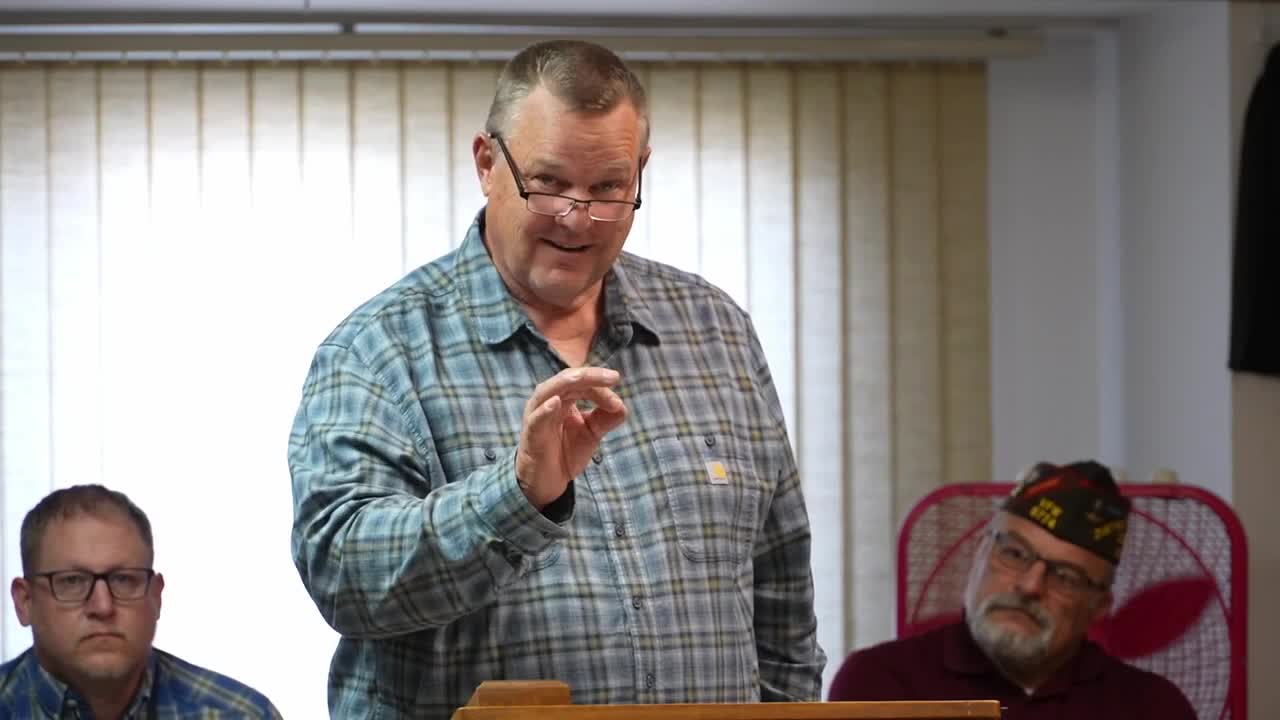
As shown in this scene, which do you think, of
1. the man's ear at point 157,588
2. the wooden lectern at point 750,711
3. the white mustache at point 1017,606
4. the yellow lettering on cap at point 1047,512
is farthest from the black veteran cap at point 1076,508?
the wooden lectern at point 750,711

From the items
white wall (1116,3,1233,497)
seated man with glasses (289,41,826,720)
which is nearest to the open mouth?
seated man with glasses (289,41,826,720)

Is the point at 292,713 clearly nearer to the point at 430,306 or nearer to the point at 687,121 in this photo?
the point at 687,121

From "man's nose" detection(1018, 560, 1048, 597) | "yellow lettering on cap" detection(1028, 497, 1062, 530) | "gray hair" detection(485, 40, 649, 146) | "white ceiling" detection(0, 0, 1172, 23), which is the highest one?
"white ceiling" detection(0, 0, 1172, 23)

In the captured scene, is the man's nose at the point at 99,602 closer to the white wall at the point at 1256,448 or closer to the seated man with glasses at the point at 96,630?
the seated man with glasses at the point at 96,630

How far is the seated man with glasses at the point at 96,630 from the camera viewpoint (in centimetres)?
234

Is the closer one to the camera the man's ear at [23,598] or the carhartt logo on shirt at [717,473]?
the carhartt logo on shirt at [717,473]

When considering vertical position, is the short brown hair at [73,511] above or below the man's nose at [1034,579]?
above

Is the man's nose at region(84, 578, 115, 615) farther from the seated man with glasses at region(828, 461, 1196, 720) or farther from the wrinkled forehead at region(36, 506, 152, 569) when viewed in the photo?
the seated man with glasses at region(828, 461, 1196, 720)

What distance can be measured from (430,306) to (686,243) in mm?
2899

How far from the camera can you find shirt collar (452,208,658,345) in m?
1.55

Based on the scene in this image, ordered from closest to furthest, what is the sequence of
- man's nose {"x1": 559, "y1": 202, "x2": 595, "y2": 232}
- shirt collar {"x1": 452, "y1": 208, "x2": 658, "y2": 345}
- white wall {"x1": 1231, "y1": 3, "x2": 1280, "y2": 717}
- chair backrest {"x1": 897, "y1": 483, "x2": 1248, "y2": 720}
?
man's nose {"x1": 559, "y1": 202, "x2": 595, "y2": 232}
shirt collar {"x1": 452, "y1": 208, "x2": 658, "y2": 345}
chair backrest {"x1": 897, "y1": 483, "x2": 1248, "y2": 720}
white wall {"x1": 1231, "y1": 3, "x2": 1280, "y2": 717}

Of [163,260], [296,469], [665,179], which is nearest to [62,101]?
[163,260]

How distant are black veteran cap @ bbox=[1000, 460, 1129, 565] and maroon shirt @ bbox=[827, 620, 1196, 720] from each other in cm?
18

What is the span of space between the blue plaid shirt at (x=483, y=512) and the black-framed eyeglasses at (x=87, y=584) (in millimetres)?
962
